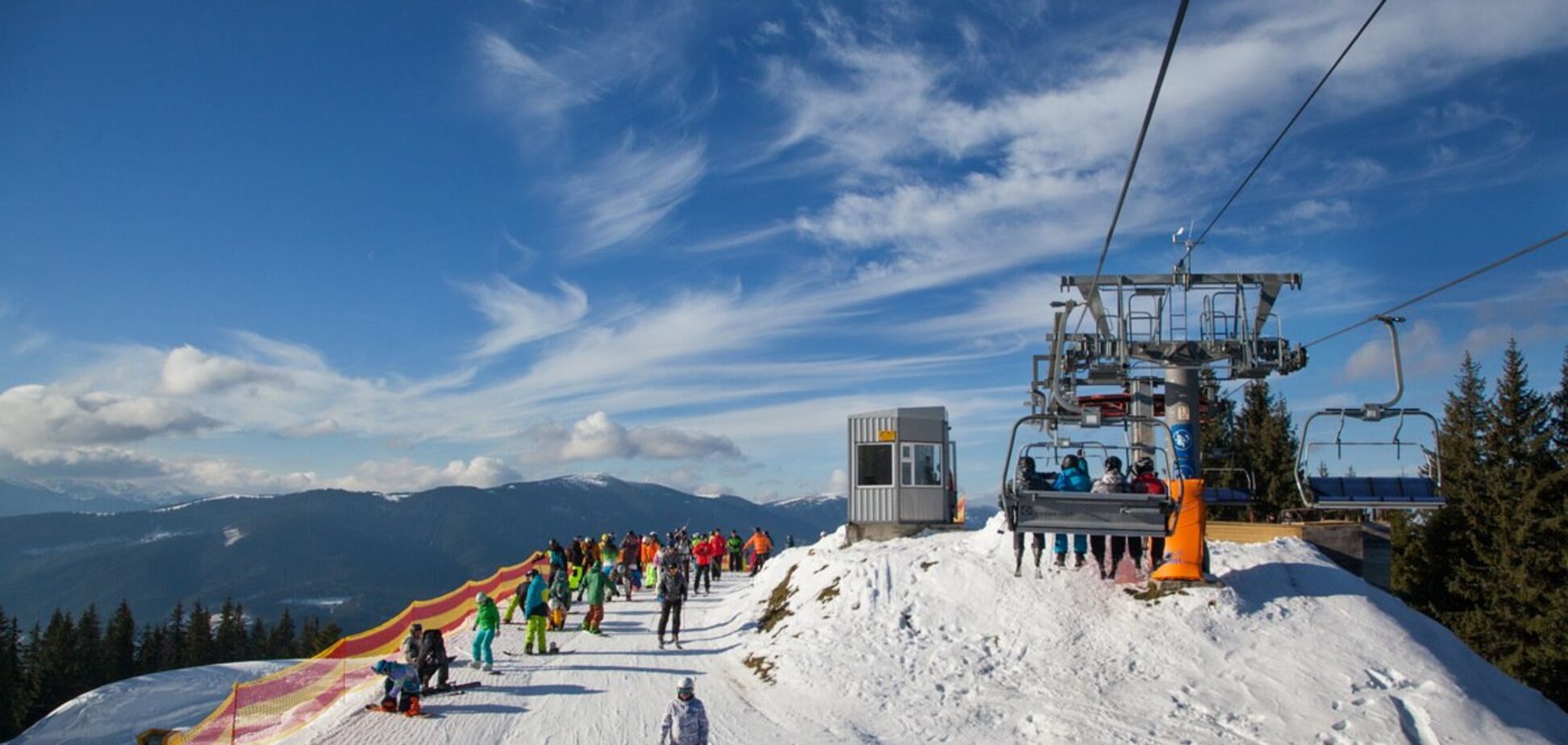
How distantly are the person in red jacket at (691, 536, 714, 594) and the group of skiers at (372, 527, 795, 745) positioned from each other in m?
0.03

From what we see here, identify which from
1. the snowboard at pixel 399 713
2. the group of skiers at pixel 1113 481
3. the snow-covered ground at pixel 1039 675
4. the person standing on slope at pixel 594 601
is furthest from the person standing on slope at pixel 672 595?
the group of skiers at pixel 1113 481

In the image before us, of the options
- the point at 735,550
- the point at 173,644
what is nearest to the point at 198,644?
the point at 173,644

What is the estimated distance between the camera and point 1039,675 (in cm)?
1489

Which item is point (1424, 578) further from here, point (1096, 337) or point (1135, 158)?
point (1135, 158)

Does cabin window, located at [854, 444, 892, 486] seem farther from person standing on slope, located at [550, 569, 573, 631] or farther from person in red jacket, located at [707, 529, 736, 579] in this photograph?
person standing on slope, located at [550, 569, 573, 631]

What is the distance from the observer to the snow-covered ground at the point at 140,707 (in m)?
43.9

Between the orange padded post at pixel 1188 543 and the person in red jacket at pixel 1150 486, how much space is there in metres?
0.38

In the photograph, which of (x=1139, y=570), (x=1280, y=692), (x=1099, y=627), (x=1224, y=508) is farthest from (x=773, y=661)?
(x=1224, y=508)

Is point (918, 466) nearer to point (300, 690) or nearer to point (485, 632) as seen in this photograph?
point (485, 632)

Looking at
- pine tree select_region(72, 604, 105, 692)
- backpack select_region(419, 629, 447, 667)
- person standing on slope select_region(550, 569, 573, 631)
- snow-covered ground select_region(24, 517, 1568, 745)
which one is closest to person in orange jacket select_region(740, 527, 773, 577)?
person standing on slope select_region(550, 569, 573, 631)

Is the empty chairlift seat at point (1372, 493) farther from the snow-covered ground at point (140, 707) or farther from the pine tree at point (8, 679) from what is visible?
the pine tree at point (8, 679)

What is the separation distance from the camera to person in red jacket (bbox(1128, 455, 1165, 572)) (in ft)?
48.0

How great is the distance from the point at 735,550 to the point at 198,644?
76.4 metres

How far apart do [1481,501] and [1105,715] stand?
2972 cm
